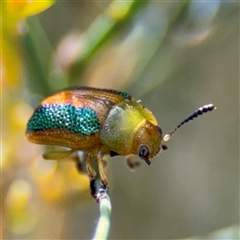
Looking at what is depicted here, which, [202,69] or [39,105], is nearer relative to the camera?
[39,105]

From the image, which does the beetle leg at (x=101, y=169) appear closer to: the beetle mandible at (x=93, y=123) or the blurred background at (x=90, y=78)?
the beetle mandible at (x=93, y=123)

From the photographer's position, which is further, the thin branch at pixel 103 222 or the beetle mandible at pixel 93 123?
the beetle mandible at pixel 93 123

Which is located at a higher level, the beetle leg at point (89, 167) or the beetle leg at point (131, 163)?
the beetle leg at point (89, 167)

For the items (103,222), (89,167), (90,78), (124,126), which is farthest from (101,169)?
(90,78)

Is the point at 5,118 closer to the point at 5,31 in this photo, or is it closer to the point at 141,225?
the point at 5,31

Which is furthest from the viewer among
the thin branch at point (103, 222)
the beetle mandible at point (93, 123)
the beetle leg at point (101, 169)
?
the beetle mandible at point (93, 123)

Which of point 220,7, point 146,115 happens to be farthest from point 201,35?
point 146,115

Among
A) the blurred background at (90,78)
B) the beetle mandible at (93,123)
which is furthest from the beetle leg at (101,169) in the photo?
the blurred background at (90,78)

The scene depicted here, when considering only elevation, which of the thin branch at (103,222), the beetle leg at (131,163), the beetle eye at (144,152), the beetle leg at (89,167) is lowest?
the beetle leg at (131,163)
